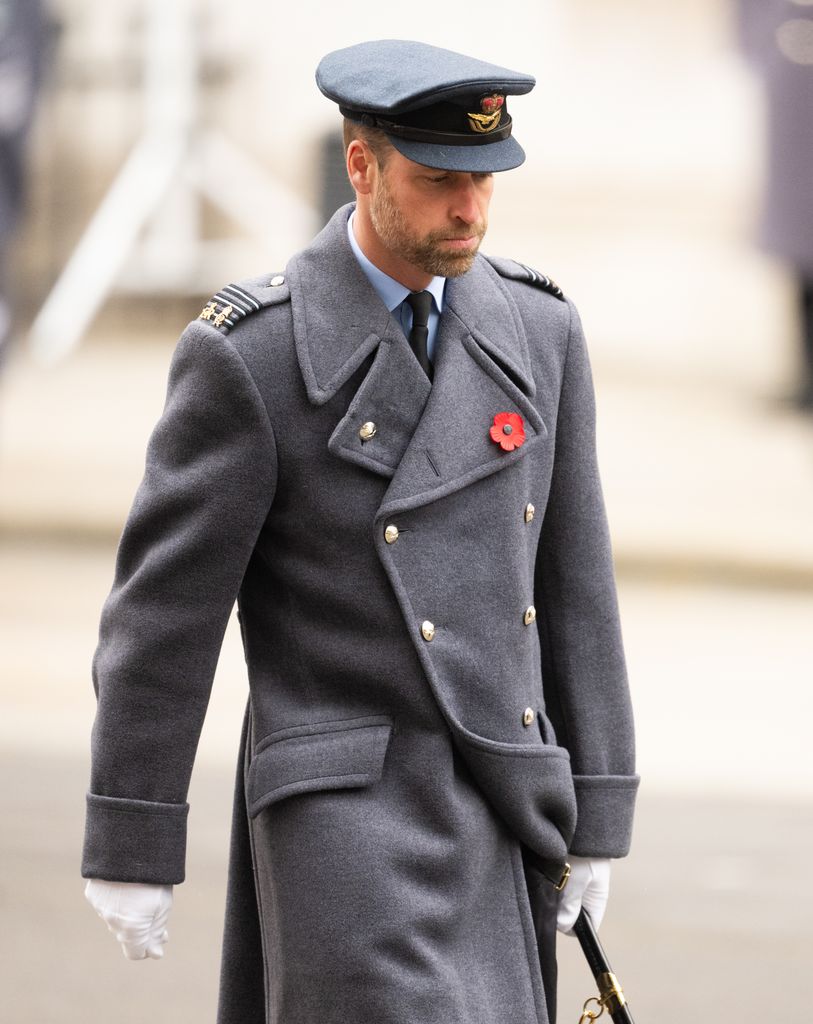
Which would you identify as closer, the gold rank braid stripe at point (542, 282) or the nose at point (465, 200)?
the nose at point (465, 200)

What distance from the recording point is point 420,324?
107 inches

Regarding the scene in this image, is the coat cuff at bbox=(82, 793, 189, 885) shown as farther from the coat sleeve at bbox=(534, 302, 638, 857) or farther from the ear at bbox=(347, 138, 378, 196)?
the ear at bbox=(347, 138, 378, 196)

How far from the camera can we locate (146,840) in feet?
8.71

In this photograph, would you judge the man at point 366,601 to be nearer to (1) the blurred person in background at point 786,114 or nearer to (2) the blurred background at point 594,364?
(2) the blurred background at point 594,364

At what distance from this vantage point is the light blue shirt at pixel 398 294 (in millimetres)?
2705

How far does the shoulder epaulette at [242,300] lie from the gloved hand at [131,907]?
68cm

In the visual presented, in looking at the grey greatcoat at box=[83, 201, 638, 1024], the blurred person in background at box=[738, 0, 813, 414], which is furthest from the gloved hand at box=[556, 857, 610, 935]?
the blurred person in background at box=[738, 0, 813, 414]

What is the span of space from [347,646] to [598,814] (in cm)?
44

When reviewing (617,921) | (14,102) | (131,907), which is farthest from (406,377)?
(14,102)

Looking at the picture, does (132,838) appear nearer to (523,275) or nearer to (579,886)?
(579,886)

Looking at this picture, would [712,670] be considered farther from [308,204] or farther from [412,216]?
[308,204]

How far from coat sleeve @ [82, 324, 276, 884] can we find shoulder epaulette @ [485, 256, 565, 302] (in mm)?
439

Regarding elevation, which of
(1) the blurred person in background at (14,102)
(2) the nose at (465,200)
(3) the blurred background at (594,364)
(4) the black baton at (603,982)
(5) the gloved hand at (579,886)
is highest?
(2) the nose at (465,200)

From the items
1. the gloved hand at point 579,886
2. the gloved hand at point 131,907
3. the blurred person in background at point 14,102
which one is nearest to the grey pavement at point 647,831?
the gloved hand at point 579,886
